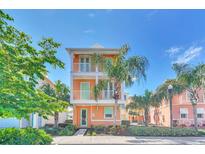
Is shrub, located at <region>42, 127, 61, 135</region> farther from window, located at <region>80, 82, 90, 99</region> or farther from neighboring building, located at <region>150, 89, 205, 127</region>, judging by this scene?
neighboring building, located at <region>150, 89, 205, 127</region>

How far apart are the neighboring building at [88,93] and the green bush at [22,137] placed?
21.0ft

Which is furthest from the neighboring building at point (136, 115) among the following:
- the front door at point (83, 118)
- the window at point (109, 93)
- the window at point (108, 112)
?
the window at point (109, 93)

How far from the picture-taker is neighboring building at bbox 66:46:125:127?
40.8 ft

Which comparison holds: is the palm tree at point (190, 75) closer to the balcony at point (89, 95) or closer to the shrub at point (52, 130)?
the balcony at point (89, 95)

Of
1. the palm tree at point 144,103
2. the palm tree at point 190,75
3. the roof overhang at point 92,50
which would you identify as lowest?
the palm tree at point 144,103

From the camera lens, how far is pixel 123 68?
10.1 meters

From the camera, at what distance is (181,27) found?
8312 mm

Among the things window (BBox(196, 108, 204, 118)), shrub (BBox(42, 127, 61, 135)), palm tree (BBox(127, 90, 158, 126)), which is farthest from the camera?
palm tree (BBox(127, 90, 158, 126))

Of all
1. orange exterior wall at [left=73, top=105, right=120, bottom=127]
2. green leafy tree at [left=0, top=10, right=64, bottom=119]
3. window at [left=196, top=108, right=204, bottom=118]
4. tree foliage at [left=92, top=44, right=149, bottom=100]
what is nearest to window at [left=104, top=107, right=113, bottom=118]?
orange exterior wall at [left=73, top=105, right=120, bottom=127]

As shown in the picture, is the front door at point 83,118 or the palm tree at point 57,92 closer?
the palm tree at point 57,92

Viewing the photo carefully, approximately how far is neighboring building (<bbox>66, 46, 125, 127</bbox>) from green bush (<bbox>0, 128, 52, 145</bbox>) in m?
6.39

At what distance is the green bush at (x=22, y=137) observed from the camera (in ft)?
18.7
